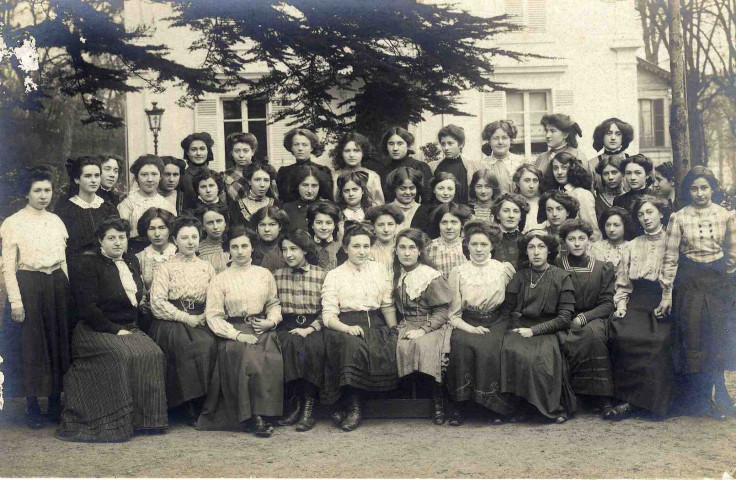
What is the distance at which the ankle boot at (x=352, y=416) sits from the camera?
4.83m

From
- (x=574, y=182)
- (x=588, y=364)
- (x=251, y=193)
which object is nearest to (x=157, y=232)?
(x=251, y=193)

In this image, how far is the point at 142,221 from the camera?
538 cm

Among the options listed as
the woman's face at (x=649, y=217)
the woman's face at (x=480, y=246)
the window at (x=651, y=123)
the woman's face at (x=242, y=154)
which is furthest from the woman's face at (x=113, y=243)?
the window at (x=651, y=123)

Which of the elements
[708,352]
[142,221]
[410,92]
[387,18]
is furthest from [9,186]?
[708,352]

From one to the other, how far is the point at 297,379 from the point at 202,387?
608 millimetres

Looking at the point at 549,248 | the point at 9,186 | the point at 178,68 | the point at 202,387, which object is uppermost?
the point at 178,68

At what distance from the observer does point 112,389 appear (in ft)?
15.8

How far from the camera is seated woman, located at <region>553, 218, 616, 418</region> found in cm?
502

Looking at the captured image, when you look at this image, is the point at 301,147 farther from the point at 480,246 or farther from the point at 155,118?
the point at 155,118

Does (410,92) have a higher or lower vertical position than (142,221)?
higher

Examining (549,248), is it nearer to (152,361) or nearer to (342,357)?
(342,357)

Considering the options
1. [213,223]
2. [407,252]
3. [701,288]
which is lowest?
[701,288]

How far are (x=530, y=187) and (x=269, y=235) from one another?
2.01 meters

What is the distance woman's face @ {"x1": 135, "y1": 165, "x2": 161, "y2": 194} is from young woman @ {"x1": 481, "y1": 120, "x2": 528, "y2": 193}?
8.73ft
